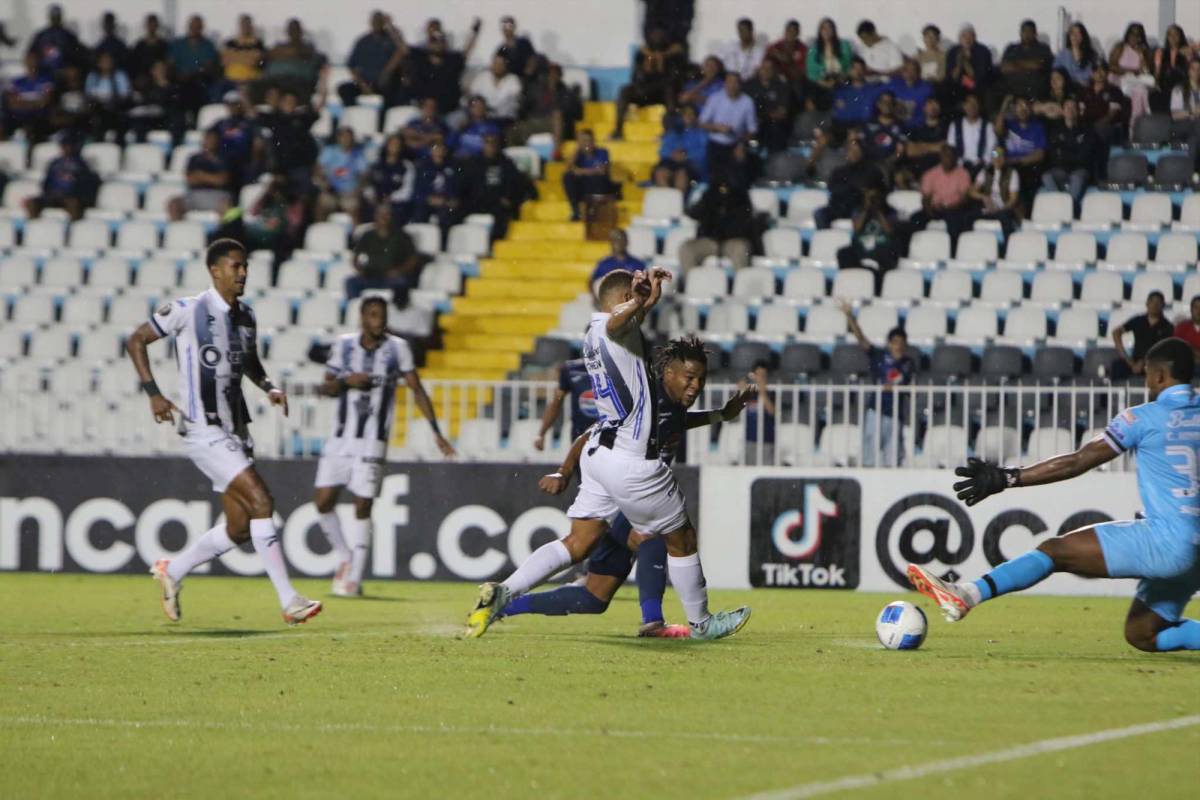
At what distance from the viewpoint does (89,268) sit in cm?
2375

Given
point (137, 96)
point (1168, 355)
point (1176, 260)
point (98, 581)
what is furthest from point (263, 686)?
point (137, 96)

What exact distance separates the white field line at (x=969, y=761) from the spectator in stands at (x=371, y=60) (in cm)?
1925

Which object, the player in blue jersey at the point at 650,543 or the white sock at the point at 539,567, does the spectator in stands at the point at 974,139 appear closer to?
the player in blue jersey at the point at 650,543

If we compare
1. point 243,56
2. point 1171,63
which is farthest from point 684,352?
point 243,56

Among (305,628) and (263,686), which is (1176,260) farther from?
(263,686)

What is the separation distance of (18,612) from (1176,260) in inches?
479

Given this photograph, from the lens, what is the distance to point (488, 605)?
10.5 meters

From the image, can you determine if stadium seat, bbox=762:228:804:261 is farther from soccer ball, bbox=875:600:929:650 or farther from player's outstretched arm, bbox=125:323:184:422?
soccer ball, bbox=875:600:929:650

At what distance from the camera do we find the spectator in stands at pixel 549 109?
2414 cm

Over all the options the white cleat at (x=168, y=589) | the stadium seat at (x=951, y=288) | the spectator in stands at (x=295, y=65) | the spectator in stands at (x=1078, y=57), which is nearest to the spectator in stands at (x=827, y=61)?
the spectator in stands at (x=1078, y=57)

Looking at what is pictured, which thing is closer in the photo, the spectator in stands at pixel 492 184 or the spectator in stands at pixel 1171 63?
the spectator in stands at pixel 1171 63

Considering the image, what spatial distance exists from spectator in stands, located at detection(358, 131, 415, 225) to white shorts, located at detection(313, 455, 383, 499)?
24.1ft

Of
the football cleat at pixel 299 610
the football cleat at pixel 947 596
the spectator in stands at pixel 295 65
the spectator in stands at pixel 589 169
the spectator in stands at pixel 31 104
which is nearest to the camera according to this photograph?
the football cleat at pixel 947 596

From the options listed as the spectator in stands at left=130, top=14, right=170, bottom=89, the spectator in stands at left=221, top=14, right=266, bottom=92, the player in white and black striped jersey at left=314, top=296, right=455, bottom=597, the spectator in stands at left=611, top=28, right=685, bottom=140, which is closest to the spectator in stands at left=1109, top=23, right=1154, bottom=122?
the spectator in stands at left=611, top=28, right=685, bottom=140
